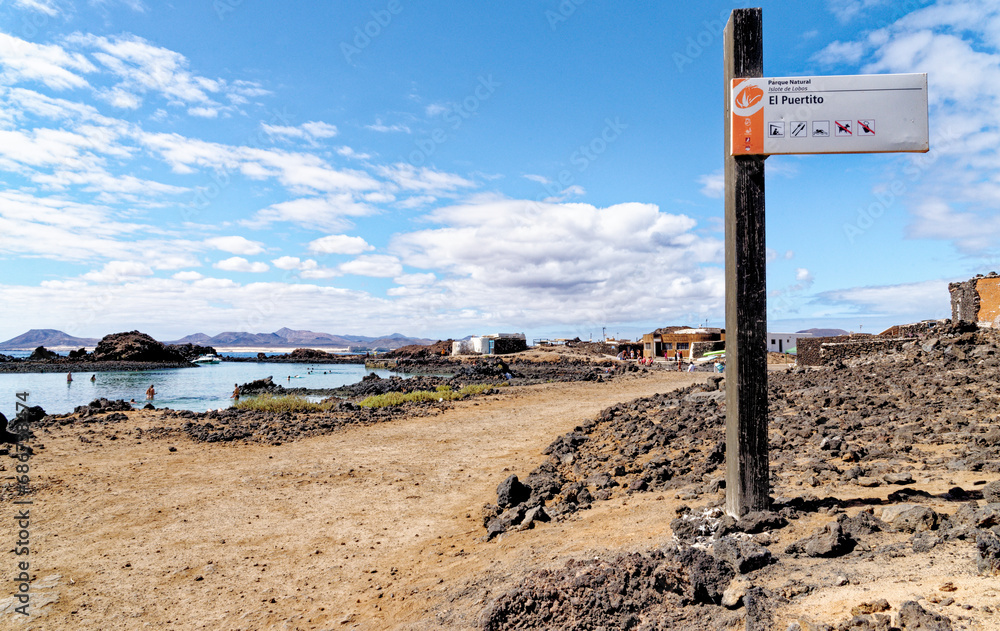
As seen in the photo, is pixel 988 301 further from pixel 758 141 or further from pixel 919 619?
pixel 919 619

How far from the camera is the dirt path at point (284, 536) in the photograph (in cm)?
498

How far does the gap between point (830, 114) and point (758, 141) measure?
1.91 feet

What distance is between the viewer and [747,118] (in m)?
4.18

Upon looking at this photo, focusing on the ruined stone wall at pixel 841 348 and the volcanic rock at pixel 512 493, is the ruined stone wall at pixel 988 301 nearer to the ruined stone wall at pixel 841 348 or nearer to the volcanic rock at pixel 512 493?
the ruined stone wall at pixel 841 348

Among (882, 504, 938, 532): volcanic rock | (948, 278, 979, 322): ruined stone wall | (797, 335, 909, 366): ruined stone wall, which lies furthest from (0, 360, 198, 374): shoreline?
(882, 504, 938, 532): volcanic rock

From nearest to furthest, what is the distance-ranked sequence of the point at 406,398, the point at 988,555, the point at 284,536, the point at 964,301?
1. the point at 988,555
2. the point at 284,536
3. the point at 964,301
4. the point at 406,398

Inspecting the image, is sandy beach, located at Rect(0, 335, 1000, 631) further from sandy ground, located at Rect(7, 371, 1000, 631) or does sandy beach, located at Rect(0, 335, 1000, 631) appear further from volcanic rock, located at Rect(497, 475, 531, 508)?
volcanic rock, located at Rect(497, 475, 531, 508)

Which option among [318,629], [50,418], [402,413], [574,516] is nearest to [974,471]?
[574,516]

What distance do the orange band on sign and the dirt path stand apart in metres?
3.56

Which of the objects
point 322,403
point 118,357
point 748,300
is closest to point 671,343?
point 322,403

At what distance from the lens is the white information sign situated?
4.00 metres

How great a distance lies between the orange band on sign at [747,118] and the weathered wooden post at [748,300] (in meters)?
0.02

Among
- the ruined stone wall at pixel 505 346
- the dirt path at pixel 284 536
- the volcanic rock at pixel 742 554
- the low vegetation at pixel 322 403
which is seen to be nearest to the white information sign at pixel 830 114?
the volcanic rock at pixel 742 554

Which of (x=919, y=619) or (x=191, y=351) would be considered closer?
(x=919, y=619)
